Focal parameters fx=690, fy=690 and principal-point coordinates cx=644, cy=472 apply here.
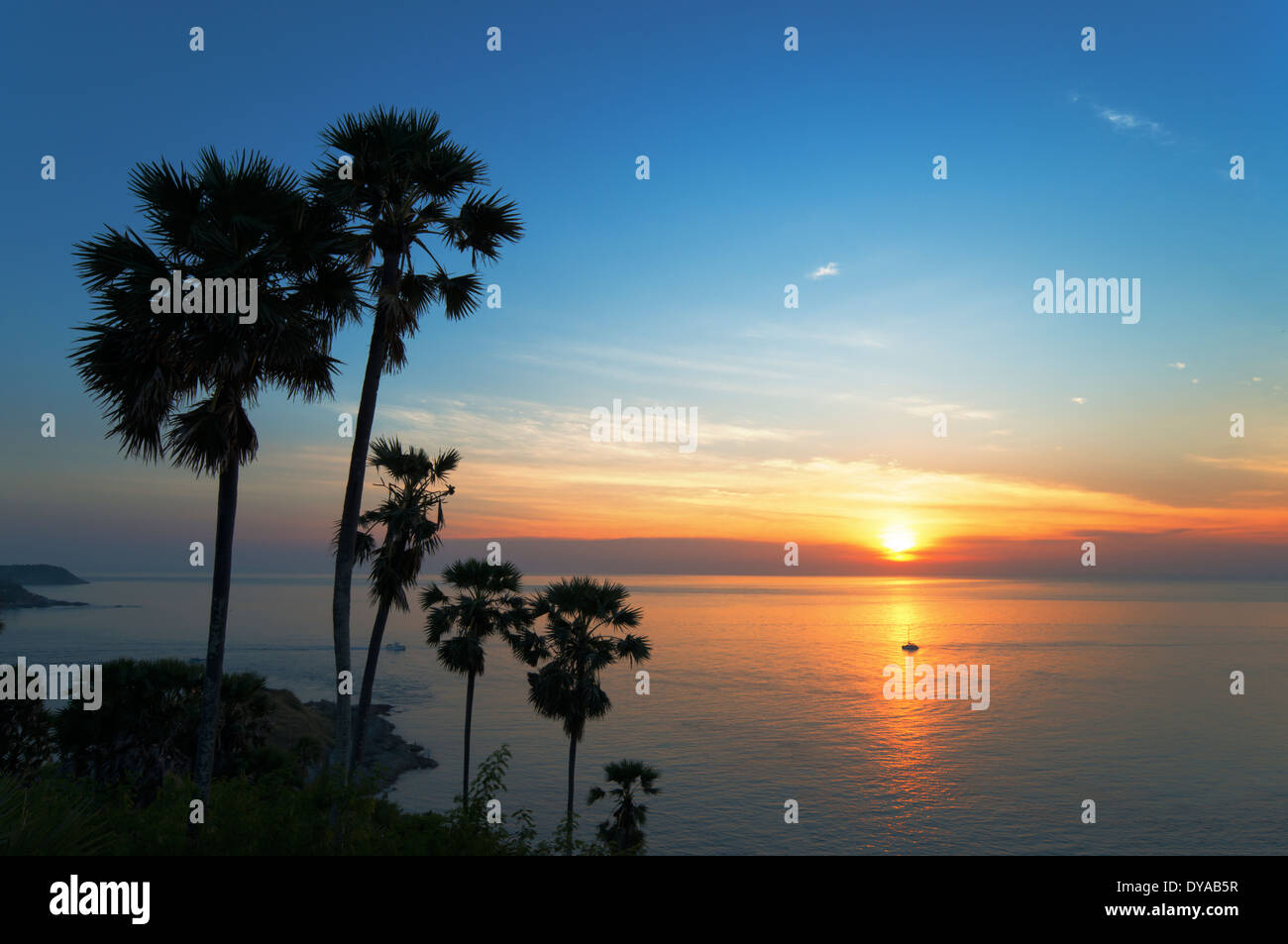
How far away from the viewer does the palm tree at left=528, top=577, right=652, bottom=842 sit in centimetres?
2894

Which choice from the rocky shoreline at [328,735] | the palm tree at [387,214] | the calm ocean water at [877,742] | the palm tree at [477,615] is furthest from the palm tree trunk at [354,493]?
the calm ocean water at [877,742]

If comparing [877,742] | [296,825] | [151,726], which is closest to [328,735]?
[151,726]

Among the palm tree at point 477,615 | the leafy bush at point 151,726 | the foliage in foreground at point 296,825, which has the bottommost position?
the leafy bush at point 151,726

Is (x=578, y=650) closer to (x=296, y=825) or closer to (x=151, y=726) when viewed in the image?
(x=151, y=726)

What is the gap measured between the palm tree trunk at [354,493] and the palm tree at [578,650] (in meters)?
14.8

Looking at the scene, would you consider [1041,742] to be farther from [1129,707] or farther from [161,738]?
[161,738]

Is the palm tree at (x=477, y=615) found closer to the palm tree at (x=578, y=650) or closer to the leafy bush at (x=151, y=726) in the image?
the palm tree at (x=578, y=650)

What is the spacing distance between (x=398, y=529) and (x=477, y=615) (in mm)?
9727

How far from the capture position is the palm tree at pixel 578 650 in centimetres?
2894

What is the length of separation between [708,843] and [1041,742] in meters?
46.7

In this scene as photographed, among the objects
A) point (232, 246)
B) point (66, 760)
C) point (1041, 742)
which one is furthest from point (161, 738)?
point (1041, 742)

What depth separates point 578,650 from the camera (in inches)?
1162
